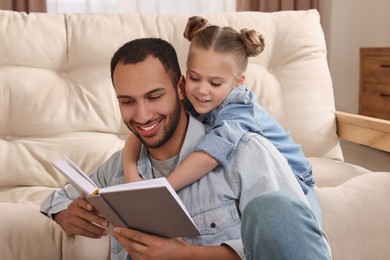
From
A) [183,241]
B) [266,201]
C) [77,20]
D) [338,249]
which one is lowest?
[338,249]

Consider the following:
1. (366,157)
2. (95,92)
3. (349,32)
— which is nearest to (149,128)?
(95,92)

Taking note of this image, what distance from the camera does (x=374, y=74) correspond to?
3.90 metres

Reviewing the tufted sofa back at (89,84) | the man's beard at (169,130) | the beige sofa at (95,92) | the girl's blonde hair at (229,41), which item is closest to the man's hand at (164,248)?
the man's beard at (169,130)

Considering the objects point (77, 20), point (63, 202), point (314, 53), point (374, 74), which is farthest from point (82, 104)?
point (374, 74)

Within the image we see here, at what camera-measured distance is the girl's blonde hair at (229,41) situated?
5.62 feet

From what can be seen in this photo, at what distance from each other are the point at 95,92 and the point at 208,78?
0.67m

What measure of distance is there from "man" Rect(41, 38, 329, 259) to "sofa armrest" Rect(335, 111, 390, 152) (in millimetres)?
815

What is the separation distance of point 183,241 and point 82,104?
1010mm

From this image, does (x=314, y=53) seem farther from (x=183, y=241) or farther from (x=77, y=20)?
(x=183, y=241)

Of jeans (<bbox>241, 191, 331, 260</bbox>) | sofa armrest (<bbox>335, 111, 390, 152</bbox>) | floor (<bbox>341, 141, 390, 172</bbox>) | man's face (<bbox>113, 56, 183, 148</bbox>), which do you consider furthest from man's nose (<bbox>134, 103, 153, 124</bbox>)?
floor (<bbox>341, 141, 390, 172</bbox>)

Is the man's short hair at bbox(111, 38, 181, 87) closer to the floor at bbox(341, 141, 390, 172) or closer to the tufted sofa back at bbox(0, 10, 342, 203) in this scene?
the tufted sofa back at bbox(0, 10, 342, 203)

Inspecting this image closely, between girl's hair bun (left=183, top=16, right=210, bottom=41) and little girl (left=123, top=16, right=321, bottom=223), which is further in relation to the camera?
girl's hair bun (left=183, top=16, right=210, bottom=41)

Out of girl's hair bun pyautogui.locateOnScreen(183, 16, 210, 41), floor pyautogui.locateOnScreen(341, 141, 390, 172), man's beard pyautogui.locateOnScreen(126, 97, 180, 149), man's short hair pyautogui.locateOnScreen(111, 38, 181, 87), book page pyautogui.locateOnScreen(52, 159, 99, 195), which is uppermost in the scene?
girl's hair bun pyautogui.locateOnScreen(183, 16, 210, 41)

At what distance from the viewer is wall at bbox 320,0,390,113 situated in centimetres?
439
